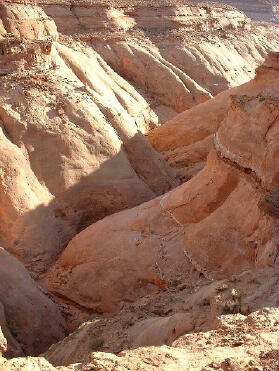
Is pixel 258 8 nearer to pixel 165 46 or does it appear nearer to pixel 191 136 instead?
pixel 165 46

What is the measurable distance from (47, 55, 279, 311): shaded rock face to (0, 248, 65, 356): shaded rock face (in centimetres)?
118

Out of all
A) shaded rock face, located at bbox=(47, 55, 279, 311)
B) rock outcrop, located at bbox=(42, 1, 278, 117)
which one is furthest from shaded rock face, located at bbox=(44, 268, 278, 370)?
rock outcrop, located at bbox=(42, 1, 278, 117)

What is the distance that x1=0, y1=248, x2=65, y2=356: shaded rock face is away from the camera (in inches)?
389

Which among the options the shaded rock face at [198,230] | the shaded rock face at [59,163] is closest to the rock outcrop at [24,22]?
the shaded rock face at [59,163]

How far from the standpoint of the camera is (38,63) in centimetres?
1672

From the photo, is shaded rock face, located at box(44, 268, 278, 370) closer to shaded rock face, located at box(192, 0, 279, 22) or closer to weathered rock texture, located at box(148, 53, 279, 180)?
weathered rock texture, located at box(148, 53, 279, 180)

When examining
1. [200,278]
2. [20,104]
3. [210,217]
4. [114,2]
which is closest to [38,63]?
[20,104]

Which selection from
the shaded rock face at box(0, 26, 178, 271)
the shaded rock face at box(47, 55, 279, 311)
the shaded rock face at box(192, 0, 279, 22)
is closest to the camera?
the shaded rock face at box(47, 55, 279, 311)

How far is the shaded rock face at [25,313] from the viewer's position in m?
9.88

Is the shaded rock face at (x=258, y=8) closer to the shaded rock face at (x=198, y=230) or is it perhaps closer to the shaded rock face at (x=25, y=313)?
the shaded rock face at (x=198, y=230)

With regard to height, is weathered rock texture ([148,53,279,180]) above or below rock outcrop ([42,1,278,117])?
below

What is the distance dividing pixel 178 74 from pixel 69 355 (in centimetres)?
2364

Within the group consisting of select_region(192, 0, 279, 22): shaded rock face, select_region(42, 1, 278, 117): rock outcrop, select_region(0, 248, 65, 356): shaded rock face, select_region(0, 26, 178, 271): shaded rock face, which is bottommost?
select_region(0, 248, 65, 356): shaded rock face

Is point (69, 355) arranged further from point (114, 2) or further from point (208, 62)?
point (114, 2)
